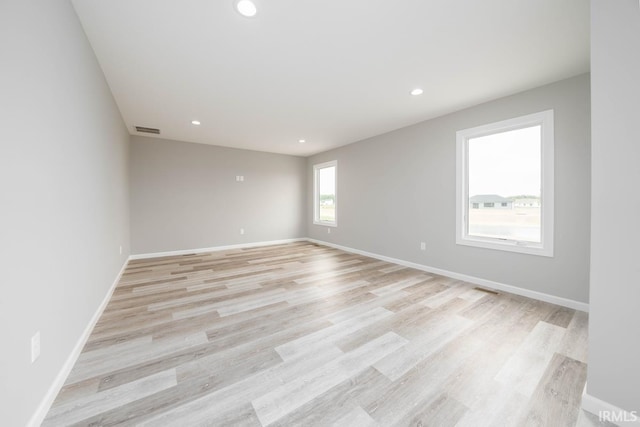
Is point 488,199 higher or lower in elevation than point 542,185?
lower

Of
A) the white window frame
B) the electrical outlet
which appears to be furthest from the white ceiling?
the electrical outlet

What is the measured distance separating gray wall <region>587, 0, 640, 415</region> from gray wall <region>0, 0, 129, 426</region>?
2.82 metres

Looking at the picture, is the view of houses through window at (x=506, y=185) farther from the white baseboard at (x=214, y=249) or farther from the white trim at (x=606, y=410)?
the white baseboard at (x=214, y=249)

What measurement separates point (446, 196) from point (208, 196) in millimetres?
5023

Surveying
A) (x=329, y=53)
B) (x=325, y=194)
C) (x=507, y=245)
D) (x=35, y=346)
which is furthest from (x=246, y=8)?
(x=325, y=194)

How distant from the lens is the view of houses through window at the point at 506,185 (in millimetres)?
2865

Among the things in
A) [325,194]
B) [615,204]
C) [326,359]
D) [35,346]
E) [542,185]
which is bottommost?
[326,359]

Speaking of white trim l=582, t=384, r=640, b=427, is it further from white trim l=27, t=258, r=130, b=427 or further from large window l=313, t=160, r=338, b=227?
large window l=313, t=160, r=338, b=227

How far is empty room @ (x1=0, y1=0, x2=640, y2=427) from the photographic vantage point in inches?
46.7

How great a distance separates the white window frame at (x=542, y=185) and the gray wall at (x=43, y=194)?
4.20 m

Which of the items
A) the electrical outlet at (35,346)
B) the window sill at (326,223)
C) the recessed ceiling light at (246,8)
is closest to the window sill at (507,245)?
the window sill at (326,223)

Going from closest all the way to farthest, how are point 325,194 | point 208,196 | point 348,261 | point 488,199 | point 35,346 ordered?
point 35,346
point 488,199
point 348,261
point 208,196
point 325,194

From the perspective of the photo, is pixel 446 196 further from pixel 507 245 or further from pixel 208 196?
pixel 208 196

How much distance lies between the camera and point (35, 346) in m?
1.16
